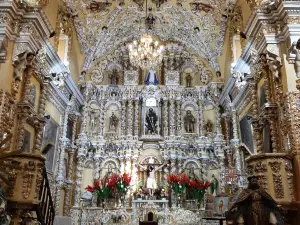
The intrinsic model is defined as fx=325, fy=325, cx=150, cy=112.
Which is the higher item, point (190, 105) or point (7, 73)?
point (190, 105)

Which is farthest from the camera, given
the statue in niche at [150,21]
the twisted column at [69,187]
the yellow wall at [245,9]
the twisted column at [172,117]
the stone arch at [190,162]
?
the statue in niche at [150,21]

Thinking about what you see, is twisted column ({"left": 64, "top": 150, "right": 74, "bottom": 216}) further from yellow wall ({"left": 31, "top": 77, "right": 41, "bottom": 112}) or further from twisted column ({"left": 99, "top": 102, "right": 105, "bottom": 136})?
Result: yellow wall ({"left": 31, "top": 77, "right": 41, "bottom": 112})

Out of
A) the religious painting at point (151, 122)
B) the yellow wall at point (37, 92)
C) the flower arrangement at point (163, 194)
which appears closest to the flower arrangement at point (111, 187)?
the flower arrangement at point (163, 194)

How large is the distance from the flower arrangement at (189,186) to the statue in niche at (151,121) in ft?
9.59

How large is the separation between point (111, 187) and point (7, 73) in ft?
20.5

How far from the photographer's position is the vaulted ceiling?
14.5 meters

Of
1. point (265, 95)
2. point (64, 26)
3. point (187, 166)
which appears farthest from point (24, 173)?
point (187, 166)

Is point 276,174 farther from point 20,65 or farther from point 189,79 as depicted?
point 189,79

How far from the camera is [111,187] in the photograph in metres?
12.8

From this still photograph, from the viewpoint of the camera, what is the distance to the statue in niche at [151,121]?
15406mm

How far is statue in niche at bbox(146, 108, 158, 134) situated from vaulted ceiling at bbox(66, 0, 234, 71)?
391cm

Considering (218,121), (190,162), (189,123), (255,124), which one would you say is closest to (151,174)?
(190,162)

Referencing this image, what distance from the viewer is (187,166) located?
49.1ft

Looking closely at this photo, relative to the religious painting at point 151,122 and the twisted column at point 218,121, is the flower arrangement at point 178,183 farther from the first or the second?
the twisted column at point 218,121
